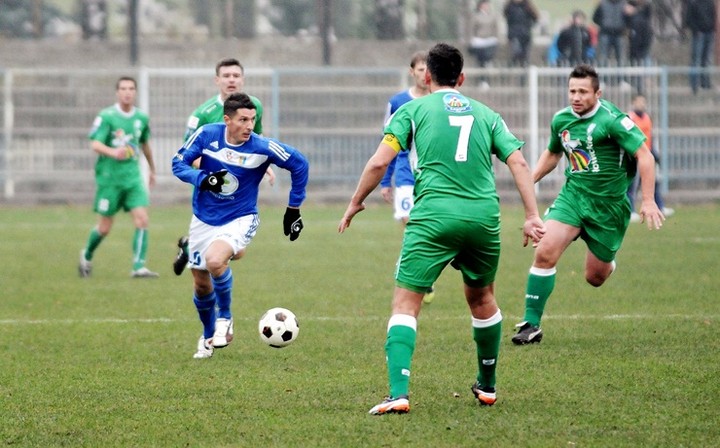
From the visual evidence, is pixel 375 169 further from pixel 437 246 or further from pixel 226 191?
pixel 226 191

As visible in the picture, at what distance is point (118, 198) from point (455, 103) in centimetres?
845

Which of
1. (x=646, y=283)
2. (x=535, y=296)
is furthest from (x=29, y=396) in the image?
(x=646, y=283)

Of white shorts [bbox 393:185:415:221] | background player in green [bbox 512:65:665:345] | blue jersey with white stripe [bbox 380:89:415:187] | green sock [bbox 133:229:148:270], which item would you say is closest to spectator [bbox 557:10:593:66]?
green sock [bbox 133:229:148:270]

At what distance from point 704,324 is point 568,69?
662 inches

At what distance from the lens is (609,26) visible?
26703 millimetres

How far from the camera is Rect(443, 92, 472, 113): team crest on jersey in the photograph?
669 cm

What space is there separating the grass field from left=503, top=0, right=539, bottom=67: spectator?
41.5 ft

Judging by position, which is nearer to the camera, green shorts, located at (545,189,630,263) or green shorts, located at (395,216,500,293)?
green shorts, located at (395,216,500,293)

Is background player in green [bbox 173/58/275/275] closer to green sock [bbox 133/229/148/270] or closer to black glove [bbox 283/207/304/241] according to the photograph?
black glove [bbox 283/207/304/241]

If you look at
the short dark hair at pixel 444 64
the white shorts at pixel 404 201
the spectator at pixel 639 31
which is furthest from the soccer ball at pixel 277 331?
the spectator at pixel 639 31

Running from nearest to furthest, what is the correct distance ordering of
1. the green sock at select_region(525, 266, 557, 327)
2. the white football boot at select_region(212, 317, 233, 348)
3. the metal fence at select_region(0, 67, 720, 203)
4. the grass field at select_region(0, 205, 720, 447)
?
the grass field at select_region(0, 205, 720, 447) → the white football boot at select_region(212, 317, 233, 348) → the green sock at select_region(525, 266, 557, 327) → the metal fence at select_region(0, 67, 720, 203)

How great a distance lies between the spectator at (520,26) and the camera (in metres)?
27.2

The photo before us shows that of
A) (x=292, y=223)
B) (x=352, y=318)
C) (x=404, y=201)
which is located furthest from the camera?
(x=404, y=201)

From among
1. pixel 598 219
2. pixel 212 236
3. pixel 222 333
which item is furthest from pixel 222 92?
pixel 598 219
